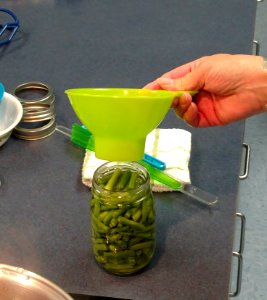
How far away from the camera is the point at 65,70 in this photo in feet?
3.34

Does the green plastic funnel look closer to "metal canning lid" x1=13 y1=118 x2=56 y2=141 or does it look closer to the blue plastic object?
"metal canning lid" x1=13 y1=118 x2=56 y2=141

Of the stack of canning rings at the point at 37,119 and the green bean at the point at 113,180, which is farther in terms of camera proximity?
the stack of canning rings at the point at 37,119

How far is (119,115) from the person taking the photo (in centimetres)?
55

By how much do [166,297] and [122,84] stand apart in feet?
1.57

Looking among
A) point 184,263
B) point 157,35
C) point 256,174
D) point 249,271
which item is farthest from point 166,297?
point 256,174

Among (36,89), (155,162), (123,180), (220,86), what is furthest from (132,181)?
(36,89)

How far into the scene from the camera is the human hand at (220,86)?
2.49ft

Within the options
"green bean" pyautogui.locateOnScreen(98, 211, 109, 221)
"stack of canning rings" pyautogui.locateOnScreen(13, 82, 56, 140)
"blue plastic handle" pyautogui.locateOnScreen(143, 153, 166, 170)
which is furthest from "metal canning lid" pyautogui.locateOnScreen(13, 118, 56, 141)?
"green bean" pyautogui.locateOnScreen(98, 211, 109, 221)

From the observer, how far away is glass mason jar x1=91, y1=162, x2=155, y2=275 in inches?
23.1

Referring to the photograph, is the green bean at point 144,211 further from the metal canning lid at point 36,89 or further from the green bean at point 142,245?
the metal canning lid at point 36,89

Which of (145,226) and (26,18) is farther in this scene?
(26,18)

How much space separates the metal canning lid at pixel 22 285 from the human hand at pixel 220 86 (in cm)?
34

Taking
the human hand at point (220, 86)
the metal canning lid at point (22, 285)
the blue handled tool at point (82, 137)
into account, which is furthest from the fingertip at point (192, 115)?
the metal canning lid at point (22, 285)

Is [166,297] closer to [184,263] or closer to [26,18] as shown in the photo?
[184,263]
